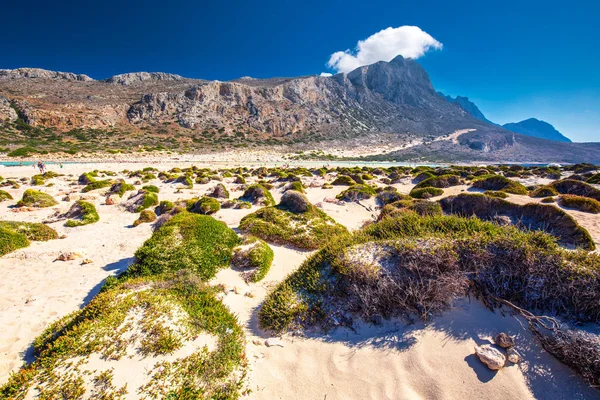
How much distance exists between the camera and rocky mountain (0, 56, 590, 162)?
227 feet

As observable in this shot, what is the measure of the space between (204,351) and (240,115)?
108 m

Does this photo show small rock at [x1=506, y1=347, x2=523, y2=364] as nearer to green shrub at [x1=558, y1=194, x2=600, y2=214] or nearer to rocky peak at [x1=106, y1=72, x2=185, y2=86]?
green shrub at [x1=558, y1=194, x2=600, y2=214]

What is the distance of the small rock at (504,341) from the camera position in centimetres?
364

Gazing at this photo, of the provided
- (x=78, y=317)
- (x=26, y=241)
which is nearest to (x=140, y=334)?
(x=78, y=317)

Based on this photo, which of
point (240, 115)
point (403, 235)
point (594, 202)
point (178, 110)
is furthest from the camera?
point (240, 115)

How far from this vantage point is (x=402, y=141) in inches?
4213

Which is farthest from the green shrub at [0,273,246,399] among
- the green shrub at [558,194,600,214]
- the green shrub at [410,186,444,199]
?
the green shrub at [558,194,600,214]

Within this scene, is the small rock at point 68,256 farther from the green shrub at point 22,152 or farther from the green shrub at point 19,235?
the green shrub at point 22,152

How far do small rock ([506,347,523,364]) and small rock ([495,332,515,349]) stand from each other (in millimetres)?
56

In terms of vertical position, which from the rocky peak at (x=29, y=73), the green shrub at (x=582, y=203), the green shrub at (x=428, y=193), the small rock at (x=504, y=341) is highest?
the rocky peak at (x=29, y=73)

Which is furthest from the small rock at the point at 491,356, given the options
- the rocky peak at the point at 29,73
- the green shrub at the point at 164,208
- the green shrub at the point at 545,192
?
the rocky peak at the point at 29,73

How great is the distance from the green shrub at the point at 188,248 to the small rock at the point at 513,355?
246 inches

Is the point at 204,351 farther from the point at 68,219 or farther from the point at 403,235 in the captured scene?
the point at 68,219

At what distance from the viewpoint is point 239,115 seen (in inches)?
4013
